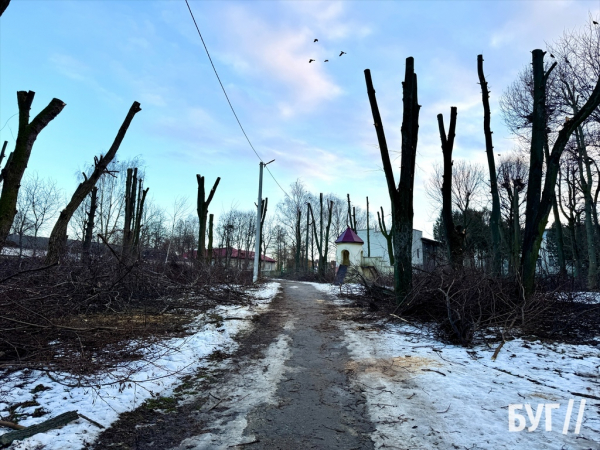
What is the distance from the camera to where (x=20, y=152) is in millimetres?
6328

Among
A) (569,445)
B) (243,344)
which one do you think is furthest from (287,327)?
(569,445)

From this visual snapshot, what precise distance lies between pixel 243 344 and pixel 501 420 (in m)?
4.43

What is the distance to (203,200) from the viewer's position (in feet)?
67.6

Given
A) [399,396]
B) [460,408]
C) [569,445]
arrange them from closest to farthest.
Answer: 1. [569,445]
2. [460,408]
3. [399,396]

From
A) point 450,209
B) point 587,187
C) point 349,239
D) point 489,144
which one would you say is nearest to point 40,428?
point 450,209

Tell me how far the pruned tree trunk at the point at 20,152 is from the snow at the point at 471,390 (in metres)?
6.11

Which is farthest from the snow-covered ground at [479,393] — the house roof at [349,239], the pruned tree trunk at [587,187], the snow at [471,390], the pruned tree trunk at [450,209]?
the house roof at [349,239]

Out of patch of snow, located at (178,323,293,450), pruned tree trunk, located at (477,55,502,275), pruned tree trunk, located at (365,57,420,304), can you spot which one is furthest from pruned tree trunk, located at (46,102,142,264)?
pruned tree trunk, located at (477,55,502,275)

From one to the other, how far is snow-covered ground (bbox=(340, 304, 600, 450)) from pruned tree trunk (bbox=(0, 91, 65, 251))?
6.11 meters

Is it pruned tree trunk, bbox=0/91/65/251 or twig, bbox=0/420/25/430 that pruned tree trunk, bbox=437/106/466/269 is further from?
pruned tree trunk, bbox=0/91/65/251

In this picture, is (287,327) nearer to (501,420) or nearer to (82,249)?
(501,420)

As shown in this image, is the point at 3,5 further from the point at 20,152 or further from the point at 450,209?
the point at 450,209

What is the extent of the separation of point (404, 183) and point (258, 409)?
7557 mm

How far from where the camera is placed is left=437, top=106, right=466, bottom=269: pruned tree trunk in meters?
9.99
